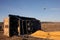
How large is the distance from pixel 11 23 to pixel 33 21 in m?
9.02

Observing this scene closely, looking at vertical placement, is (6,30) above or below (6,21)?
below

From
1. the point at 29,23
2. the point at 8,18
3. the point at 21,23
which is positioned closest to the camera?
the point at 8,18

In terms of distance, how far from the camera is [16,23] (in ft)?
122

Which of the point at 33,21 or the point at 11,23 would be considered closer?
the point at 11,23

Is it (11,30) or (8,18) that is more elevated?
(8,18)

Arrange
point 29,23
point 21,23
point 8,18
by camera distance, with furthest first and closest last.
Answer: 1. point 29,23
2. point 21,23
3. point 8,18

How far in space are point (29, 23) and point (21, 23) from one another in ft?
11.1

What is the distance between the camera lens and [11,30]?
118ft

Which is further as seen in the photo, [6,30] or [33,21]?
[33,21]

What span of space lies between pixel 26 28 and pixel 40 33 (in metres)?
4.06

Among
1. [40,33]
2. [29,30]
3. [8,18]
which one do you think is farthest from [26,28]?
[8,18]

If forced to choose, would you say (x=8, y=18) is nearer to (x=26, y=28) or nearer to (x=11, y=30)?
(x=11, y=30)

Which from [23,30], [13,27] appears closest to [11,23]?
[13,27]

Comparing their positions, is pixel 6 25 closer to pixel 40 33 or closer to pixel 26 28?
pixel 26 28
